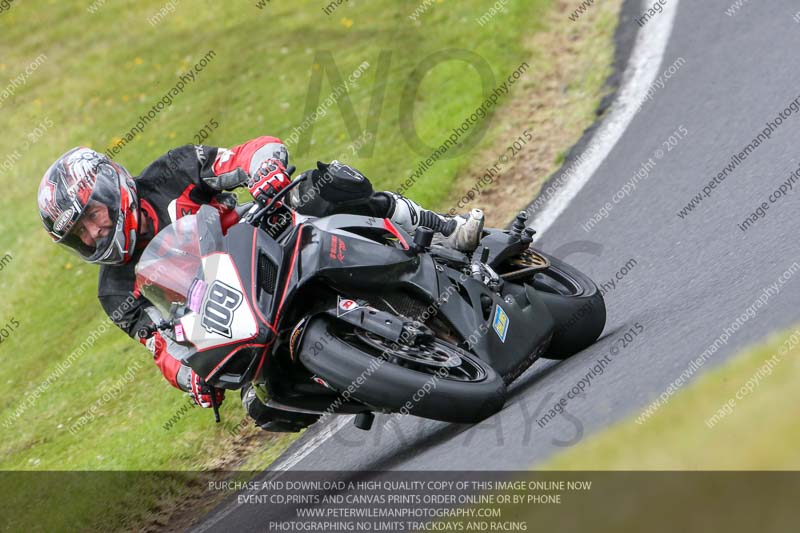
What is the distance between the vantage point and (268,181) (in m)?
5.55

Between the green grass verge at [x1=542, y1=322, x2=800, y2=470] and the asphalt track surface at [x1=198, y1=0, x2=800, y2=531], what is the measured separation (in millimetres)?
126

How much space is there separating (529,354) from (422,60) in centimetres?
761

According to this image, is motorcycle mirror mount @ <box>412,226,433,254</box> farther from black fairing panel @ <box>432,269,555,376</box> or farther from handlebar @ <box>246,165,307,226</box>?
handlebar @ <box>246,165,307,226</box>

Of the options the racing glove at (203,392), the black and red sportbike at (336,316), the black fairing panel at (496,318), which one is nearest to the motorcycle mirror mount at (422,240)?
the black and red sportbike at (336,316)

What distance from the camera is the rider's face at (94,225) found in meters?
5.89

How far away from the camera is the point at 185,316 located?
203 inches

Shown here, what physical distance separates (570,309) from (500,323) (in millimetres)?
831

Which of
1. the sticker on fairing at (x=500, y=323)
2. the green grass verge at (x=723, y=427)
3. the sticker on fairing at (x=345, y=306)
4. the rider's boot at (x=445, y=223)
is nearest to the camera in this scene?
the green grass verge at (x=723, y=427)

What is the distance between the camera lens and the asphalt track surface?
214 inches

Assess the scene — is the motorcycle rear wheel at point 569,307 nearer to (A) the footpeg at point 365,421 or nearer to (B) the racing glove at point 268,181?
(A) the footpeg at point 365,421

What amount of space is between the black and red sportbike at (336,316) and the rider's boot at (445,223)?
0.20 meters

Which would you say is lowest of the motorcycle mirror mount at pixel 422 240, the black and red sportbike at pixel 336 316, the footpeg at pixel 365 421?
the footpeg at pixel 365 421

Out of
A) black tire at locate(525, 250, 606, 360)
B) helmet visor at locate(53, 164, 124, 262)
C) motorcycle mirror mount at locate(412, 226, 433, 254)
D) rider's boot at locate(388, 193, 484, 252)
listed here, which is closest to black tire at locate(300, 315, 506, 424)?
motorcycle mirror mount at locate(412, 226, 433, 254)

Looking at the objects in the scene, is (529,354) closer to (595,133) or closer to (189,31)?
(595,133)
